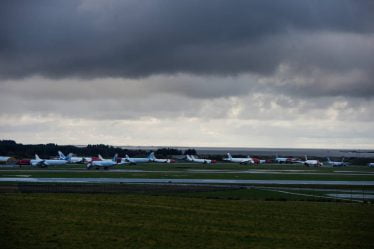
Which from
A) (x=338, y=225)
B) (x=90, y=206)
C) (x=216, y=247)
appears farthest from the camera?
(x=90, y=206)

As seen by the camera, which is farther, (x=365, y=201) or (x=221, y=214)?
(x=365, y=201)

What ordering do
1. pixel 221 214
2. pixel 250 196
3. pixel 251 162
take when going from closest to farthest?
pixel 221 214 → pixel 250 196 → pixel 251 162

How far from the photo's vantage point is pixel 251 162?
648ft

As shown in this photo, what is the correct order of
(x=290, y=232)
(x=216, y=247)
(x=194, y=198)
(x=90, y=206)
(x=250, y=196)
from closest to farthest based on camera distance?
(x=216, y=247) < (x=290, y=232) < (x=90, y=206) < (x=194, y=198) < (x=250, y=196)

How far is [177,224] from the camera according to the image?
39.1 m

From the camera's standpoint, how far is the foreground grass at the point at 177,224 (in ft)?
106

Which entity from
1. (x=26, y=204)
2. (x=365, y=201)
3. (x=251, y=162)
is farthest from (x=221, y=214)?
(x=251, y=162)

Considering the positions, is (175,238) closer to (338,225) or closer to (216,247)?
(216,247)

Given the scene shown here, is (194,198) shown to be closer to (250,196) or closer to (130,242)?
(250,196)

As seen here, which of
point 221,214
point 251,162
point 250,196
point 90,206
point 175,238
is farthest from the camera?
point 251,162

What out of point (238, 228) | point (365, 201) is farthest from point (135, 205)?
point (365, 201)

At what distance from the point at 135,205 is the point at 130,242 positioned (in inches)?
743

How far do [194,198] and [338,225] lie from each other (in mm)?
22144

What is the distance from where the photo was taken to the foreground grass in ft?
106
